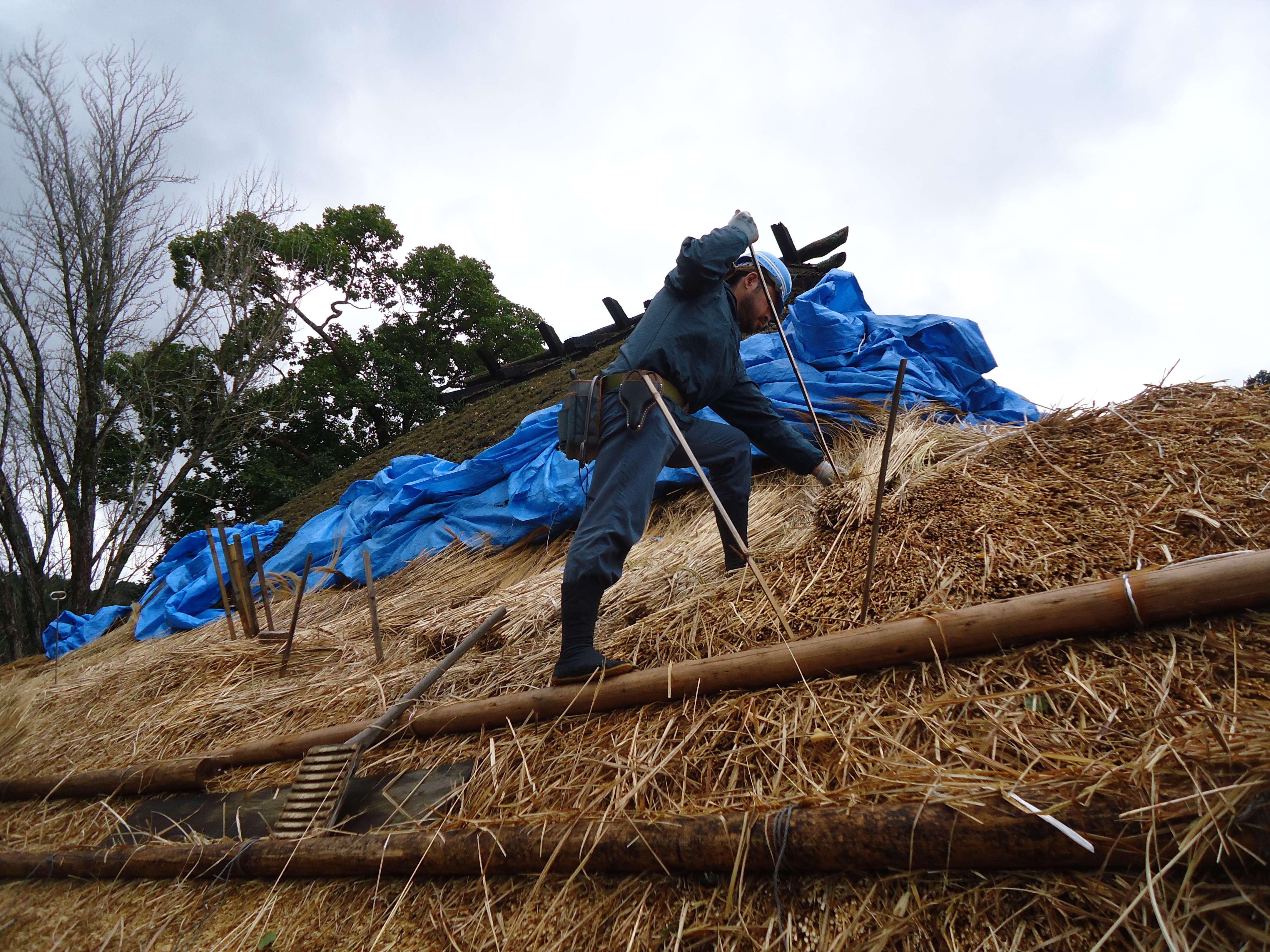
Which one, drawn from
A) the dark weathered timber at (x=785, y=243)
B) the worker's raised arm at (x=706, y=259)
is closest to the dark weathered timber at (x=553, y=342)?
the dark weathered timber at (x=785, y=243)

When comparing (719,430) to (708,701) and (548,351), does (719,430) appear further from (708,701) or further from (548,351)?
(548,351)

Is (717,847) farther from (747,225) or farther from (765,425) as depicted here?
(747,225)

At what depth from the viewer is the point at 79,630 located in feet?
23.3

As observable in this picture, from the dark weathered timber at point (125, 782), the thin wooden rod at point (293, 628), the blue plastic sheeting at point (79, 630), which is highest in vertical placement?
the blue plastic sheeting at point (79, 630)

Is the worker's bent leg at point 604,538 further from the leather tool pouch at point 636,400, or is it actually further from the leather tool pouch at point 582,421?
the leather tool pouch at point 582,421

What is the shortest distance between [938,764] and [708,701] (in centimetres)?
64

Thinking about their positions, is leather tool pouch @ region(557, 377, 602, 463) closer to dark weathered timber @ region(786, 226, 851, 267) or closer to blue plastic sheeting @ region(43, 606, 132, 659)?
dark weathered timber @ region(786, 226, 851, 267)

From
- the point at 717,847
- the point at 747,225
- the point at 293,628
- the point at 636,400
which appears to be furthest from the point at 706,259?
the point at 293,628

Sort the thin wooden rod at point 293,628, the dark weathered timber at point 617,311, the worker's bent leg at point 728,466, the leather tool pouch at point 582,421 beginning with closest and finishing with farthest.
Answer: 1. the leather tool pouch at point 582,421
2. the worker's bent leg at point 728,466
3. the thin wooden rod at point 293,628
4. the dark weathered timber at point 617,311

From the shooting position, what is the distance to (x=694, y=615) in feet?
7.55

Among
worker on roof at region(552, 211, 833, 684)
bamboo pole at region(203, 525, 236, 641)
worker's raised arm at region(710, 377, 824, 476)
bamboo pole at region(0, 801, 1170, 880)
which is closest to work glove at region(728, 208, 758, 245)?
worker on roof at region(552, 211, 833, 684)

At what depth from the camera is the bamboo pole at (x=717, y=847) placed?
115 centimetres

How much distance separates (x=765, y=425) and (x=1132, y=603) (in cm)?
151

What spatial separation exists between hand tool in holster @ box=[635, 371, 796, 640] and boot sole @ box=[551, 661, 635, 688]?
18.4 inches
